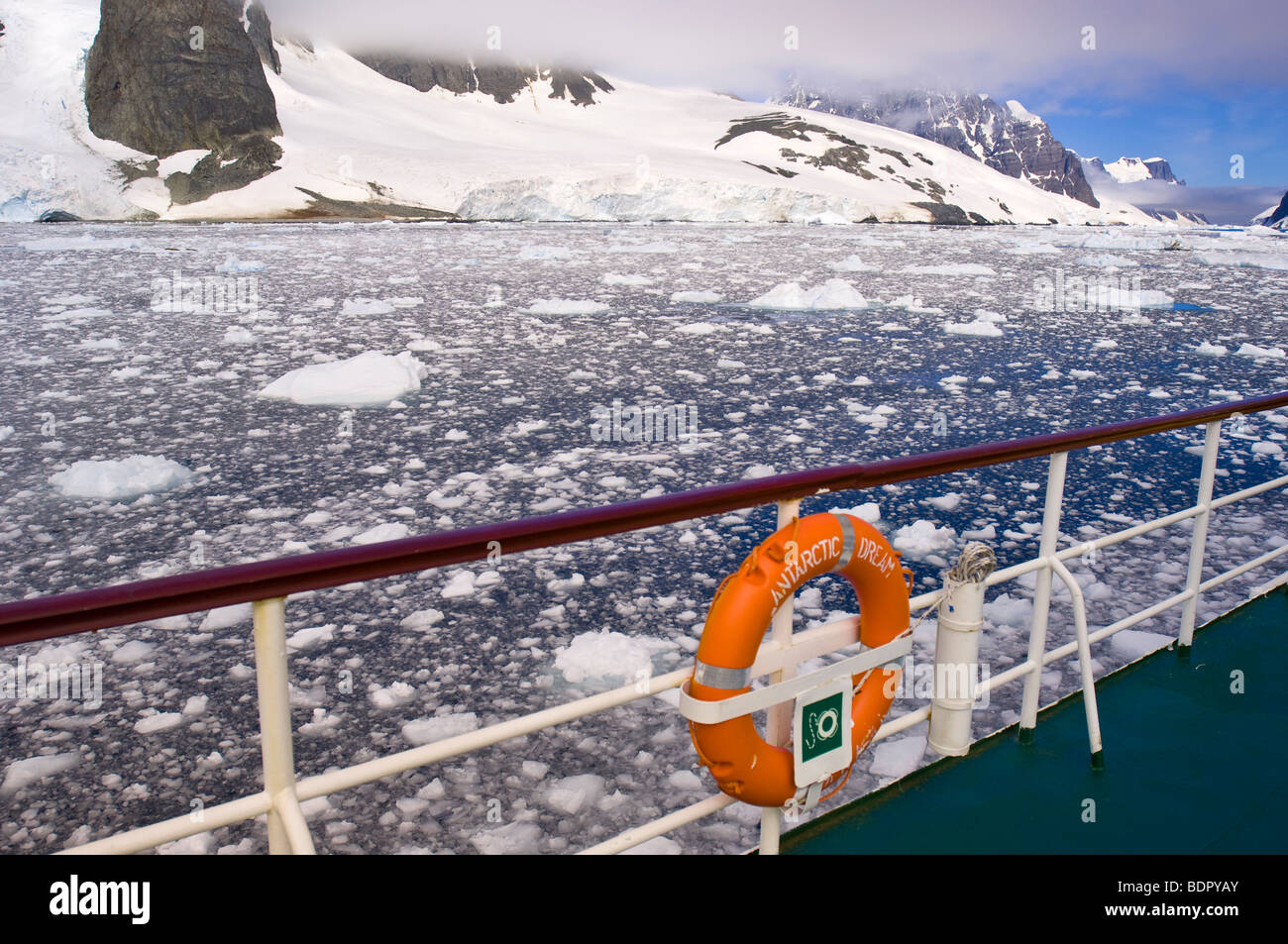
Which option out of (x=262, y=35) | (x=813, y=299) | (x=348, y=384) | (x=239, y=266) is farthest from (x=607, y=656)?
(x=262, y=35)

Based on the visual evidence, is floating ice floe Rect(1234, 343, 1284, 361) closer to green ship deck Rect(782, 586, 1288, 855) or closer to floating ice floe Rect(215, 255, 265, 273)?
green ship deck Rect(782, 586, 1288, 855)

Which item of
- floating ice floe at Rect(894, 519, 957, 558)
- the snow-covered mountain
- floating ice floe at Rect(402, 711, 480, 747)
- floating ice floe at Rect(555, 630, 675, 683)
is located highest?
Answer: the snow-covered mountain

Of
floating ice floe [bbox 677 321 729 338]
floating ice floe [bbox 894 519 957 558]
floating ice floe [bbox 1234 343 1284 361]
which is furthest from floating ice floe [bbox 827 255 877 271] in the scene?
floating ice floe [bbox 894 519 957 558]

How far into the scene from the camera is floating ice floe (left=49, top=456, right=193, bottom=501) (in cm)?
424

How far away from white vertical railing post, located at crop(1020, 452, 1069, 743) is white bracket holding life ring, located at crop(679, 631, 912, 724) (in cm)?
51

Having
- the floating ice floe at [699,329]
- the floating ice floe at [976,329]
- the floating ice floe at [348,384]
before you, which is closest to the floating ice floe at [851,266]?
the floating ice floe at [976,329]

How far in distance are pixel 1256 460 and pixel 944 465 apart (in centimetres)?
463

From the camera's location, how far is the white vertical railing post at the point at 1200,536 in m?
2.37

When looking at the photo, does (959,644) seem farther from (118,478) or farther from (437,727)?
(118,478)

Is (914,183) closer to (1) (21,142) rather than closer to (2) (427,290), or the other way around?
(1) (21,142)

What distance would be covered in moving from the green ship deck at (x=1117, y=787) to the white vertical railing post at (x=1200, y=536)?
0.14 m

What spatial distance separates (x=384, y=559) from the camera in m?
1.09

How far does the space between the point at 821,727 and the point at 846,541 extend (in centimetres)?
35
